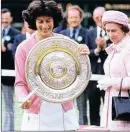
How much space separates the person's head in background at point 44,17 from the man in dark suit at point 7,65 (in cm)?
308

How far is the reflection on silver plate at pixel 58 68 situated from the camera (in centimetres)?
481

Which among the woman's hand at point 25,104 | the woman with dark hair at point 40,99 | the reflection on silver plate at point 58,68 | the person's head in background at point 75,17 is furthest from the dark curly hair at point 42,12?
the person's head in background at point 75,17

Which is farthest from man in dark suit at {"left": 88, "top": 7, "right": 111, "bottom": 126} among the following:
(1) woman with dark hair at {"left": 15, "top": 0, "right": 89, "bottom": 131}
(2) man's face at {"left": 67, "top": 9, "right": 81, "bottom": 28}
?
(1) woman with dark hair at {"left": 15, "top": 0, "right": 89, "bottom": 131}

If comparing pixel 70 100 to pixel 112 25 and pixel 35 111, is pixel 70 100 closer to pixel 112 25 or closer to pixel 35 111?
pixel 35 111

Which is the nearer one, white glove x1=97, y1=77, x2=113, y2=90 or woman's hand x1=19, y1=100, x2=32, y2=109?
woman's hand x1=19, y1=100, x2=32, y2=109

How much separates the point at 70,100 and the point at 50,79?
21cm

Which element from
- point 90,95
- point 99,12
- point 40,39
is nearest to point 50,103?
point 40,39

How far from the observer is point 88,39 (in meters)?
8.89

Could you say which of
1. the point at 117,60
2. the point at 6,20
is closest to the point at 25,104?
the point at 117,60

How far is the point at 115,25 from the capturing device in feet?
17.4

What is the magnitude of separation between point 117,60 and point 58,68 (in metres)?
0.67

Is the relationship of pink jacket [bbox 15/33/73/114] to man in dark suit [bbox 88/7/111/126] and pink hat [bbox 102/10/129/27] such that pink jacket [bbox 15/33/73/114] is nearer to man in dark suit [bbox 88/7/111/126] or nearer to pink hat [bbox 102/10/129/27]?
pink hat [bbox 102/10/129/27]

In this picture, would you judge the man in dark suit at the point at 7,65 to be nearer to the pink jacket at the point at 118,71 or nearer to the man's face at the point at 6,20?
the man's face at the point at 6,20

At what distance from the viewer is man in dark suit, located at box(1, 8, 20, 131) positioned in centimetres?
819
